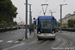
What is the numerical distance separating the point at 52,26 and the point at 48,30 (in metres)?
0.73

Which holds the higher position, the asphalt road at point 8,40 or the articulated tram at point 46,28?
the articulated tram at point 46,28

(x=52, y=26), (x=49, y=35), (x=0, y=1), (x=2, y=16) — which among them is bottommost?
(x=49, y=35)

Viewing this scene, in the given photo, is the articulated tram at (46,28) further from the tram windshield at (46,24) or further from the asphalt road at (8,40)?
the asphalt road at (8,40)

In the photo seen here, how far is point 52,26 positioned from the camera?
16.3m

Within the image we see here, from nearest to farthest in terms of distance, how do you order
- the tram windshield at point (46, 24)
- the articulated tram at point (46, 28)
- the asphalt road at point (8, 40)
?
the asphalt road at point (8, 40) < the articulated tram at point (46, 28) < the tram windshield at point (46, 24)

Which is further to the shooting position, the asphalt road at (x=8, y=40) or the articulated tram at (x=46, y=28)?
the articulated tram at (x=46, y=28)

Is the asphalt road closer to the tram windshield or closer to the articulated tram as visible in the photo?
the articulated tram

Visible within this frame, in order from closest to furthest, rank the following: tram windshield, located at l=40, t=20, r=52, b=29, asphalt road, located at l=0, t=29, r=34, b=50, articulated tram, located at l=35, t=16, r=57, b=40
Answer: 1. asphalt road, located at l=0, t=29, r=34, b=50
2. articulated tram, located at l=35, t=16, r=57, b=40
3. tram windshield, located at l=40, t=20, r=52, b=29

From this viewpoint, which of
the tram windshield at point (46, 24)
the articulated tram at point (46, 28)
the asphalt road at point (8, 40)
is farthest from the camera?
the tram windshield at point (46, 24)

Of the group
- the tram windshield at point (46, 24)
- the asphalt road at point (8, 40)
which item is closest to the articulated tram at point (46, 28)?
the tram windshield at point (46, 24)

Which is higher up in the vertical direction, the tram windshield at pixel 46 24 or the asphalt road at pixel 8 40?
the tram windshield at pixel 46 24

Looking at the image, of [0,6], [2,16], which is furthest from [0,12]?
[0,6]

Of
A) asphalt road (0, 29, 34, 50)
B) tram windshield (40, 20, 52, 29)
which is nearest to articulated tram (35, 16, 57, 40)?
tram windshield (40, 20, 52, 29)

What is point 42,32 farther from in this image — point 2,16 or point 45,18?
point 2,16
